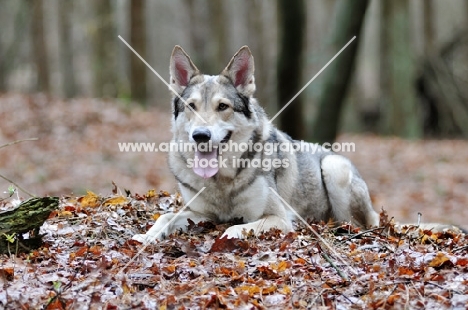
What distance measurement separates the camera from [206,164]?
6633mm

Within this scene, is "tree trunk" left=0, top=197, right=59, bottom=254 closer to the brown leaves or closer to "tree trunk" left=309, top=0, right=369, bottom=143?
the brown leaves

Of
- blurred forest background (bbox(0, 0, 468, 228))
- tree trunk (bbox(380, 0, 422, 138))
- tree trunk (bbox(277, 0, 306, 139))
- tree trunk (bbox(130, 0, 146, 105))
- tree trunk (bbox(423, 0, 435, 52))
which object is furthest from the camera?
tree trunk (bbox(423, 0, 435, 52))

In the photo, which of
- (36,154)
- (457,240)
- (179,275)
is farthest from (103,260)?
(36,154)

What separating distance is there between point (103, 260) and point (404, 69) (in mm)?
18259

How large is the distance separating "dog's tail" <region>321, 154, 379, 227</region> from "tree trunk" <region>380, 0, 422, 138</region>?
47.2 feet

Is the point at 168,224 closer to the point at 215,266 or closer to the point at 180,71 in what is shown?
the point at 215,266

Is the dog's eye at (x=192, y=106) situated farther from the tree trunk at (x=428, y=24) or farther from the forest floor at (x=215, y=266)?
the tree trunk at (x=428, y=24)

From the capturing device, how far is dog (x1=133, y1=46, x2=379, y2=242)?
6.56 metres

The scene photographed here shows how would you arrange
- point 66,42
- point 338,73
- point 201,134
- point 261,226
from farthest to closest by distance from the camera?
point 66,42 → point 338,73 → point 261,226 → point 201,134

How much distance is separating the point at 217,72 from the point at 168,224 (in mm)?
19347

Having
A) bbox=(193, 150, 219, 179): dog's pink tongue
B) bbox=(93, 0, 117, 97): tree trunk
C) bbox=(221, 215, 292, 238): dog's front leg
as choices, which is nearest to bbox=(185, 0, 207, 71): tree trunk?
bbox=(93, 0, 117, 97): tree trunk

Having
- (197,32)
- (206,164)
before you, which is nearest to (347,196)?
(206,164)

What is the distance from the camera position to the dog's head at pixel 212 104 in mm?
6484

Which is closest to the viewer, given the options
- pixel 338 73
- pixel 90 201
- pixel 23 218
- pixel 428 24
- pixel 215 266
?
pixel 215 266
